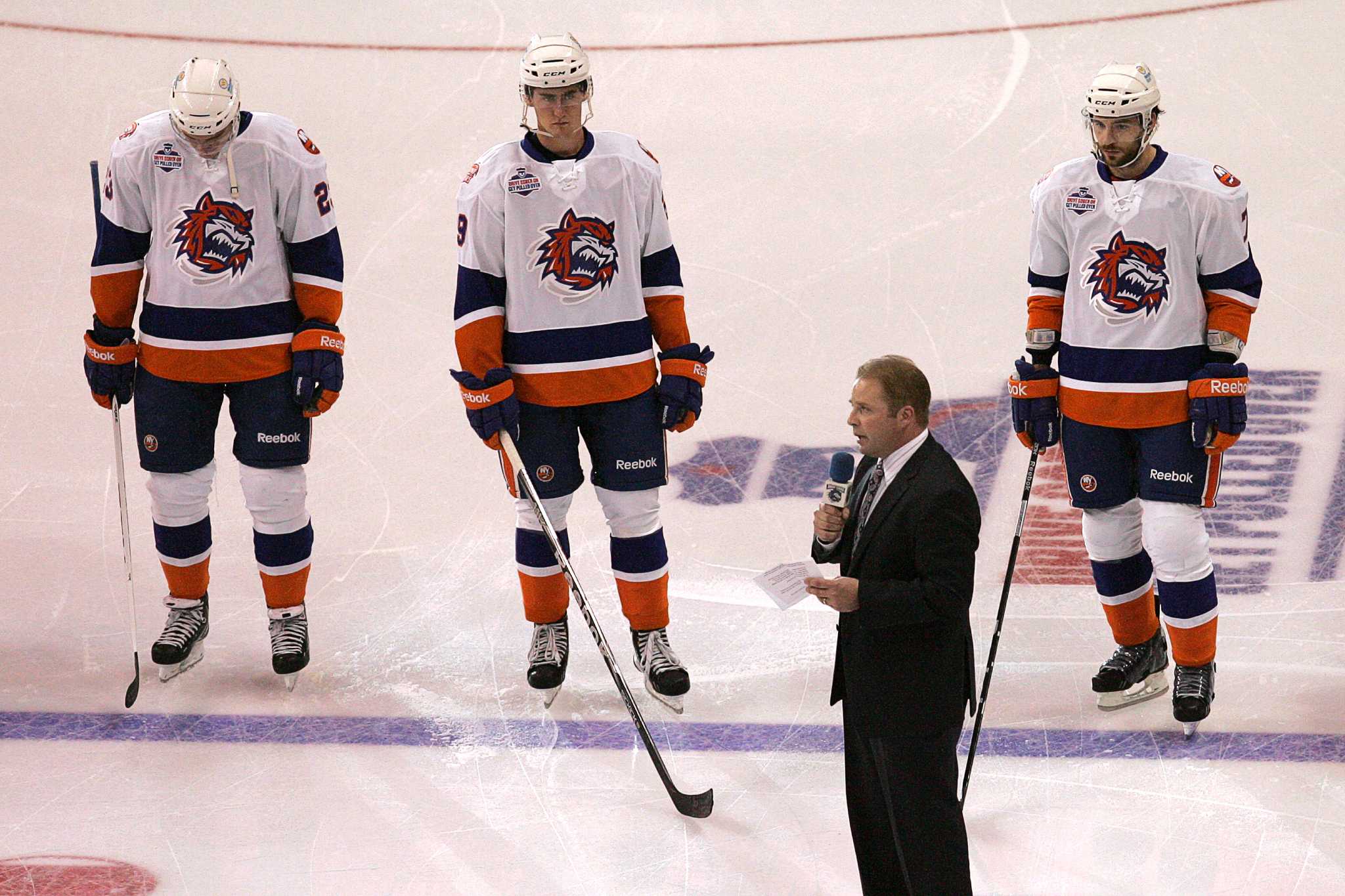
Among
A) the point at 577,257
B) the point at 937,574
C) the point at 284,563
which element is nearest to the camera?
the point at 937,574

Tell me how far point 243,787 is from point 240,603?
118 centimetres

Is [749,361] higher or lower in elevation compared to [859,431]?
lower

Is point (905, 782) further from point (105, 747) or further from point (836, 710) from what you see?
point (105, 747)

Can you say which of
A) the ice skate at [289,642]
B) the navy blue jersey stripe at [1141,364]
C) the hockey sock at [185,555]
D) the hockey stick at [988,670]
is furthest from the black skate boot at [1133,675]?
the hockey sock at [185,555]

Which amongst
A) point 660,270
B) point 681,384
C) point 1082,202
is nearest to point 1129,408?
point 1082,202

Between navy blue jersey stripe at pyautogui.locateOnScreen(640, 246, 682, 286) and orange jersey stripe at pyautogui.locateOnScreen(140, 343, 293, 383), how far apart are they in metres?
0.99

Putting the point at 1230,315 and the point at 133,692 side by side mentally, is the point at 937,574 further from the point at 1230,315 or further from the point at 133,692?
the point at 133,692

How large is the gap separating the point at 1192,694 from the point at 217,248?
274cm

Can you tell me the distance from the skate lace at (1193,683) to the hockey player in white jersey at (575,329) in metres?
1.25

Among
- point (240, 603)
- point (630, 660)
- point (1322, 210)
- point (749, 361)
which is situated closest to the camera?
point (630, 660)

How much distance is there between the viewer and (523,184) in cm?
395

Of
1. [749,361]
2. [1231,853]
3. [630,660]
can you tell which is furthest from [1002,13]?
[1231,853]

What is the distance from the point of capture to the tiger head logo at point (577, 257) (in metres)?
3.97

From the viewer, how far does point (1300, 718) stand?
3945 millimetres
